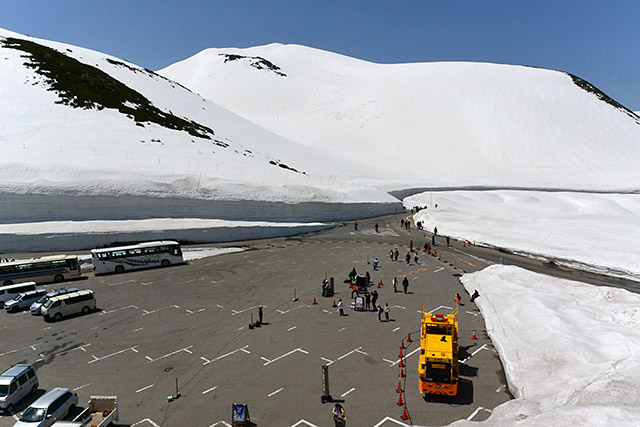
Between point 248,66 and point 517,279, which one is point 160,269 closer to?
point 517,279

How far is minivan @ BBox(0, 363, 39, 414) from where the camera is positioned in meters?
13.3

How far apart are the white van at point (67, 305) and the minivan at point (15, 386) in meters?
8.08

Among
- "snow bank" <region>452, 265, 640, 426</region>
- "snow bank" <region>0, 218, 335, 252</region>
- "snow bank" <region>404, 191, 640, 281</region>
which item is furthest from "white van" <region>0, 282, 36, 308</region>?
"snow bank" <region>404, 191, 640, 281</region>

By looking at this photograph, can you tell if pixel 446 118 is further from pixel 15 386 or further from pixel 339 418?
pixel 15 386

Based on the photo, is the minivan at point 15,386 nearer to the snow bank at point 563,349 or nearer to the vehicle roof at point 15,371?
the vehicle roof at point 15,371

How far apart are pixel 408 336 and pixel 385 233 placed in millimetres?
32232

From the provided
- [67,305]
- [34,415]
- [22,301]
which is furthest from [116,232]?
[34,415]

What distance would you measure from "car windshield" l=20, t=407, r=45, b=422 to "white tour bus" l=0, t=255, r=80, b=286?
20.2 meters

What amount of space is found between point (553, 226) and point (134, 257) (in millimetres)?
44980

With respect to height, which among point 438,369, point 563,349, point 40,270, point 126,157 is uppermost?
point 126,157

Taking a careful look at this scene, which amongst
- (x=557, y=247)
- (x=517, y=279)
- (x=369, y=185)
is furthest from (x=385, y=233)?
(x=369, y=185)

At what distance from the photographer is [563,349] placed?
15.6m

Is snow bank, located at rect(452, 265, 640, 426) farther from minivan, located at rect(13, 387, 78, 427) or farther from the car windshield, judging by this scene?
the car windshield

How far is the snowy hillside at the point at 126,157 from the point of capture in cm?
4456
